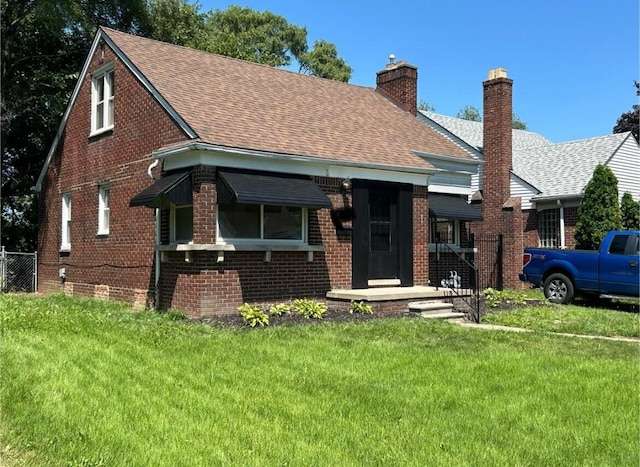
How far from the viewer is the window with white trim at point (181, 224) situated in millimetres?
12336

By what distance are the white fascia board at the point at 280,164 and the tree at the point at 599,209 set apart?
7167 mm

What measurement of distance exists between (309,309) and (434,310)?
273cm

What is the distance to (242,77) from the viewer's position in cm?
1614

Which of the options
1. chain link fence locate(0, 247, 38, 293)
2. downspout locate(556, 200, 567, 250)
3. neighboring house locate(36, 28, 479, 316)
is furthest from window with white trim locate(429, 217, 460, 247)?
chain link fence locate(0, 247, 38, 293)

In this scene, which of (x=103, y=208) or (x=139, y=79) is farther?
(x=103, y=208)

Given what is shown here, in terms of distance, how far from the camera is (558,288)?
48.5 ft

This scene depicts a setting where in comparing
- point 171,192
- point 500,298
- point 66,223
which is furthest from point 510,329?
point 66,223

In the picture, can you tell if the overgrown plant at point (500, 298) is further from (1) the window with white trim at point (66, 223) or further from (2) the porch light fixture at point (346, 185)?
(1) the window with white trim at point (66, 223)

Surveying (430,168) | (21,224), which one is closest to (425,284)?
(430,168)

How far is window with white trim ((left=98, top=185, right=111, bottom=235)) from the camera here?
15.3 m

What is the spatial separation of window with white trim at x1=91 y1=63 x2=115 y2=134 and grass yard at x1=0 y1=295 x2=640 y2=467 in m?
7.78

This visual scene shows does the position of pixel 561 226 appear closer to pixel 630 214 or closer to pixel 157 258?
pixel 630 214

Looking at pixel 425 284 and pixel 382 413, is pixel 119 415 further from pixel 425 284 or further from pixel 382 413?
pixel 425 284

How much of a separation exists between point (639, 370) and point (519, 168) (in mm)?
17291
